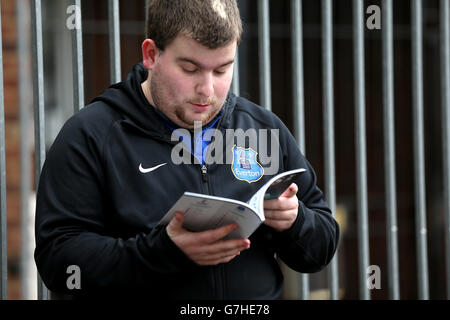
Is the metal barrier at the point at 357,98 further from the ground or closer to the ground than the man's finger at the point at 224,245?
further from the ground

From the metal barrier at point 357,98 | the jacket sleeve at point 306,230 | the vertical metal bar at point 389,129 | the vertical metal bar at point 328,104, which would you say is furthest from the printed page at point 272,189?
the vertical metal bar at point 389,129

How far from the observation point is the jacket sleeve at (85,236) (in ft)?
5.74

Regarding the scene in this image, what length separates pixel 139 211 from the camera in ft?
6.00

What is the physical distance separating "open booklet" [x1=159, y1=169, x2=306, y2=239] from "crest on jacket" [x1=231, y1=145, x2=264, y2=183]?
20cm

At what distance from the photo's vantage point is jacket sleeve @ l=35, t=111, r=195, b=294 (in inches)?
68.9

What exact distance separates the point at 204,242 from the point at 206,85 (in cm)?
43

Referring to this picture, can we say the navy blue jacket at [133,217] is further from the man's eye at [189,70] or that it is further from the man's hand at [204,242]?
the man's eye at [189,70]

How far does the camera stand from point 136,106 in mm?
1956

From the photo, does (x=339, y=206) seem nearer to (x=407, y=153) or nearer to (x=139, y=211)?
(x=407, y=153)

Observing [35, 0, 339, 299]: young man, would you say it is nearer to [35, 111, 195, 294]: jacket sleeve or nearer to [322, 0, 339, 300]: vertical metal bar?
[35, 111, 195, 294]: jacket sleeve

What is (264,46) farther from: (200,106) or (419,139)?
(200,106)

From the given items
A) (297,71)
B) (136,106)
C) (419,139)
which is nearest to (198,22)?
(136,106)

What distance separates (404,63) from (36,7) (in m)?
4.33

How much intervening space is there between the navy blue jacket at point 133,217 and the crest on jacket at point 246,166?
0.01 meters
